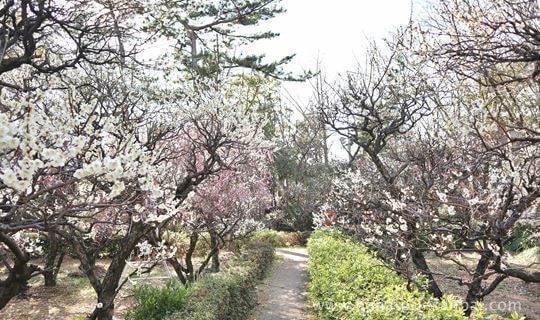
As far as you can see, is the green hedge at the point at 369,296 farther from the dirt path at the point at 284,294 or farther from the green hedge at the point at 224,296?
the green hedge at the point at 224,296

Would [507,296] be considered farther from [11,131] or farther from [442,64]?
[11,131]

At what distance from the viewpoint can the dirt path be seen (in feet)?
28.1

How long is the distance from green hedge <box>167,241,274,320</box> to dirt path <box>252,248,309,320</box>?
0.38m

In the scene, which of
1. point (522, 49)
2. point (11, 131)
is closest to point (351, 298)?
point (522, 49)

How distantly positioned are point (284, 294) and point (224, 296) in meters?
4.25

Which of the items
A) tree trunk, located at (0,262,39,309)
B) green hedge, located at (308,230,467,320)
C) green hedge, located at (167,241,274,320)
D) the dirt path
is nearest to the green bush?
green hedge, located at (167,241,274,320)

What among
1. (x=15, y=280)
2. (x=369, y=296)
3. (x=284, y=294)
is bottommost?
(x=284, y=294)

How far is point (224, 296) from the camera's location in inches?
259

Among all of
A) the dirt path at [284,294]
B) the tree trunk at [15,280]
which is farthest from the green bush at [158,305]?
the dirt path at [284,294]

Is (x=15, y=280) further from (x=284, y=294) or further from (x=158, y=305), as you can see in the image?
(x=284, y=294)

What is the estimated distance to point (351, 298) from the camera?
5492 millimetres

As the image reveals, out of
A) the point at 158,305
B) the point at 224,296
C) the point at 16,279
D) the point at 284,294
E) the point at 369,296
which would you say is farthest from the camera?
the point at 284,294

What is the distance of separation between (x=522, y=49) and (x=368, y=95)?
18.0ft

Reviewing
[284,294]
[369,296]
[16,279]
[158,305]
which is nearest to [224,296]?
[158,305]
